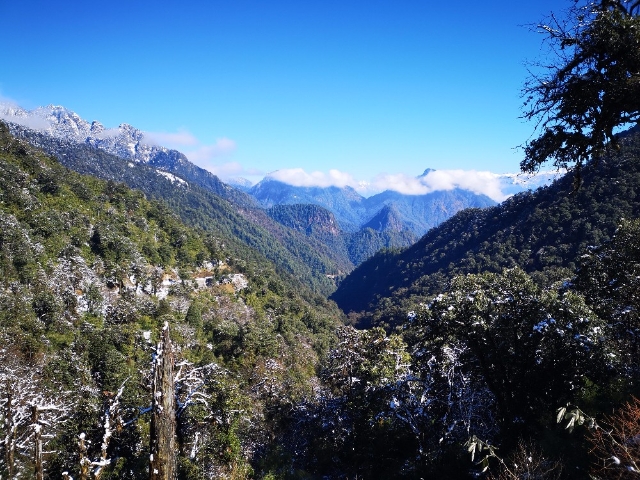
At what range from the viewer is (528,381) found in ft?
46.0

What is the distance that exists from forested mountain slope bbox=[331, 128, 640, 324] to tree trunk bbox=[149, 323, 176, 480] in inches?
2003

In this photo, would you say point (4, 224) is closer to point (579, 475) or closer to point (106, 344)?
point (106, 344)

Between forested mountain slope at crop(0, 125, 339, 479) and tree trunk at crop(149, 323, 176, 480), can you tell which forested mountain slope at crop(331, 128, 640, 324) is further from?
tree trunk at crop(149, 323, 176, 480)

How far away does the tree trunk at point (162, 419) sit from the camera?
6.68m

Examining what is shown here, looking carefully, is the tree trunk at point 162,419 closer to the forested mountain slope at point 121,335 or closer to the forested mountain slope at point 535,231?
the forested mountain slope at point 121,335

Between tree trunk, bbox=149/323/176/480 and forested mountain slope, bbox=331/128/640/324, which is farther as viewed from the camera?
forested mountain slope, bbox=331/128/640/324

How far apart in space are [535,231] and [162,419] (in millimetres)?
121242

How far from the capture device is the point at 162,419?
22.2 feet

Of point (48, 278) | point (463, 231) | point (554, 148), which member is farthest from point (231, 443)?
point (463, 231)

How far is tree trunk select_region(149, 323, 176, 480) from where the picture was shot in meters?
6.68

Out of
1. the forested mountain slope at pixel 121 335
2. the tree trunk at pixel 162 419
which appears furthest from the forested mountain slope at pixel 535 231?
the tree trunk at pixel 162 419

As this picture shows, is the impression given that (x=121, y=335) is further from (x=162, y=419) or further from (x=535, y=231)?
(x=535, y=231)

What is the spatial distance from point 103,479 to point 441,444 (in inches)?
614

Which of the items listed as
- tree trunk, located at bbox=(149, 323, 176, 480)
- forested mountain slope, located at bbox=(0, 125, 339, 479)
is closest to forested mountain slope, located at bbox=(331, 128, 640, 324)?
forested mountain slope, located at bbox=(0, 125, 339, 479)
